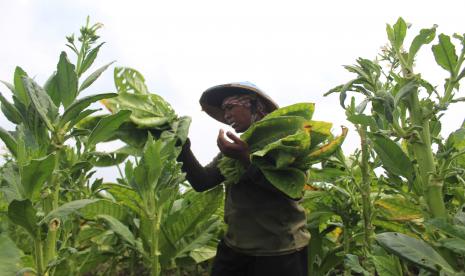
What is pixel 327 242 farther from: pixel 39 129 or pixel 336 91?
pixel 39 129

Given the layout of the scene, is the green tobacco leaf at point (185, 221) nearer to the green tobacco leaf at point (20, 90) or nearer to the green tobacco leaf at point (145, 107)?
the green tobacco leaf at point (145, 107)

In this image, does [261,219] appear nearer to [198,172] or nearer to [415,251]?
[198,172]

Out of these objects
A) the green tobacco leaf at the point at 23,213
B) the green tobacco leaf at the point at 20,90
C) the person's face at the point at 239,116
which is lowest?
the green tobacco leaf at the point at 23,213

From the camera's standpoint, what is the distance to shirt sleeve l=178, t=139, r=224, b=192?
203cm

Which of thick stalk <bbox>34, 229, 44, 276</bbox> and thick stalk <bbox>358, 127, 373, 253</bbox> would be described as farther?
thick stalk <bbox>358, 127, 373, 253</bbox>

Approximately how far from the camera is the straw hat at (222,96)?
6.59 ft

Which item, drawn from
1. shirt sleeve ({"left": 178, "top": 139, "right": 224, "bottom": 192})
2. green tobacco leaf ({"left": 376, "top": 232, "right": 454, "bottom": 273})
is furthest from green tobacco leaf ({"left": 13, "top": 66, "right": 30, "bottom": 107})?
green tobacco leaf ({"left": 376, "top": 232, "right": 454, "bottom": 273})

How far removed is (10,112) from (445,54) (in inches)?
52.8

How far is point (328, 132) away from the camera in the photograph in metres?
1.68

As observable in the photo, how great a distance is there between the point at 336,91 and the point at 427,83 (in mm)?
290

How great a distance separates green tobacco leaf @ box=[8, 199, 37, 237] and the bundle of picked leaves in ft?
2.31

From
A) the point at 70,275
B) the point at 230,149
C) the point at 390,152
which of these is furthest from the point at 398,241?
the point at 70,275

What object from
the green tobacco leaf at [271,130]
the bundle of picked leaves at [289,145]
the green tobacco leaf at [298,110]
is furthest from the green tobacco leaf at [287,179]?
the green tobacco leaf at [298,110]

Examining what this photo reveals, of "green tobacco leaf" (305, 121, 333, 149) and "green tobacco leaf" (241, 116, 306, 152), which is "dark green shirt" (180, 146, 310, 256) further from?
"green tobacco leaf" (305, 121, 333, 149)
